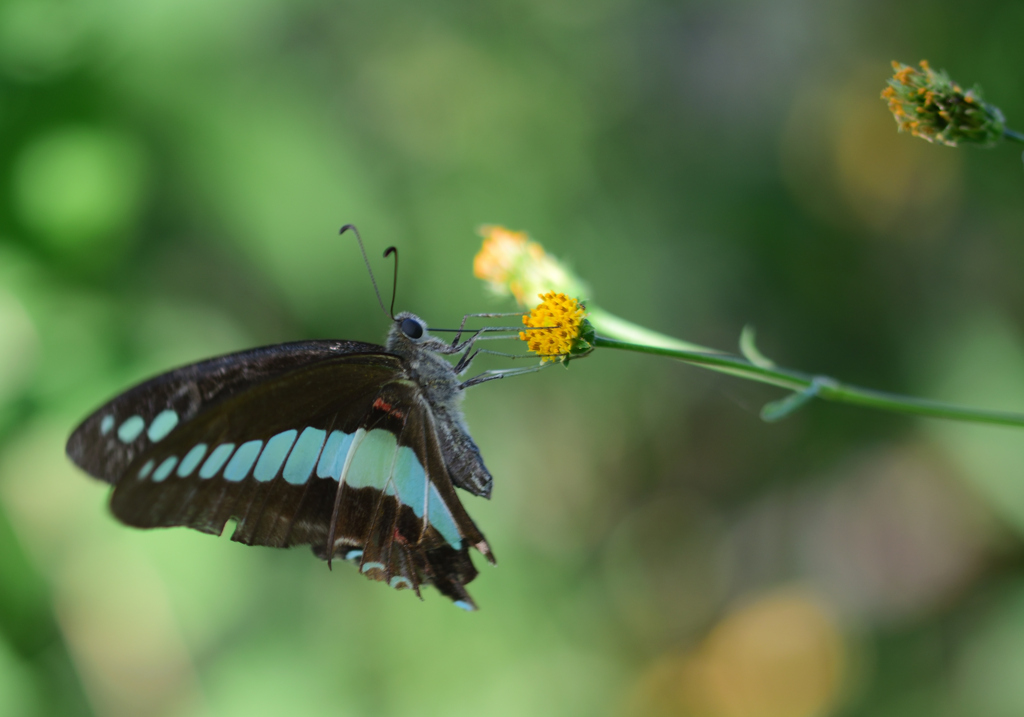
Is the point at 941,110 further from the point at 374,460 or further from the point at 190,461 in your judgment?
the point at 190,461

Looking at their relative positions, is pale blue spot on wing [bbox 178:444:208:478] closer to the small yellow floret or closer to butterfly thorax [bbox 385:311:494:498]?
butterfly thorax [bbox 385:311:494:498]

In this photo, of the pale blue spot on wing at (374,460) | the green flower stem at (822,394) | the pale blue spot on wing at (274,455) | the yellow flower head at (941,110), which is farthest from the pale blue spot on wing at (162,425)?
the yellow flower head at (941,110)

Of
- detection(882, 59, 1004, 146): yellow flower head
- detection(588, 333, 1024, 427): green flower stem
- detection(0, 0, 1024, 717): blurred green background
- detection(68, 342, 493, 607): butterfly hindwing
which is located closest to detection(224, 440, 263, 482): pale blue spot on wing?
detection(68, 342, 493, 607): butterfly hindwing

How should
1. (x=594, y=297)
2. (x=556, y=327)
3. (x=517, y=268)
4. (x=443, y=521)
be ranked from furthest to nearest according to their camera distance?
1. (x=594, y=297)
2. (x=517, y=268)
3. (x=443, y=521)
4. (x=556, y=327)

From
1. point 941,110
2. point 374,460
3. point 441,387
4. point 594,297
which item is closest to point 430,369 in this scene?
point 441,387

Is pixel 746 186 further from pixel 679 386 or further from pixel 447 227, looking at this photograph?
pixel 447 227

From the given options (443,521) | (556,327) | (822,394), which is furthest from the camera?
(443,521)

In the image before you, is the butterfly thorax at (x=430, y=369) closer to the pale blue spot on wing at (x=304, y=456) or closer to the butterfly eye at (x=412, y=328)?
the butterfly eye at (x=412, y=328)
